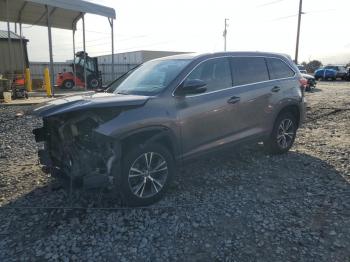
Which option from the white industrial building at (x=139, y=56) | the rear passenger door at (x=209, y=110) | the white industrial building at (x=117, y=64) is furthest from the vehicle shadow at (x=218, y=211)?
the white industrial building at (x=139, y=56)

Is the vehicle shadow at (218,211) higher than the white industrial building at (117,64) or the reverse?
the reverse

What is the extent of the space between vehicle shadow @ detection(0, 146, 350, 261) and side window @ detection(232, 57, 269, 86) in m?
1.52

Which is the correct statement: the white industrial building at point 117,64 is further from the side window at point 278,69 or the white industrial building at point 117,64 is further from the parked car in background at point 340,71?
the side window at point 278,69

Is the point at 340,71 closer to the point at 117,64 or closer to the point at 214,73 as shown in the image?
the point at 117,64

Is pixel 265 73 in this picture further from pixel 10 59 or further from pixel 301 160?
pixel 10 59

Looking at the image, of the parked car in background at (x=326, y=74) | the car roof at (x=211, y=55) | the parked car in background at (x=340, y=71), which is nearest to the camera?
the car roof at (x=211, y=55)

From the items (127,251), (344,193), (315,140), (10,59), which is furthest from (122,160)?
(10,59)

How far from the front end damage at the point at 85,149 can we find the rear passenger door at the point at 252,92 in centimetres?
225

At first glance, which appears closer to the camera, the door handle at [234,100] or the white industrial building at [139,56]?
the door handle at [234,100]

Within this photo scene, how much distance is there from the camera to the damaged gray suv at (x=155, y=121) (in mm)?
3963

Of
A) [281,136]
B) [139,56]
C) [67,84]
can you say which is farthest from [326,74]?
[281,136]

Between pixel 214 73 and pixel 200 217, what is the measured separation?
2196mm

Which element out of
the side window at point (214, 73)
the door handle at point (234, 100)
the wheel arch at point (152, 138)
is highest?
the side window at point (214, 73)

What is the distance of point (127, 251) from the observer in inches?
135
